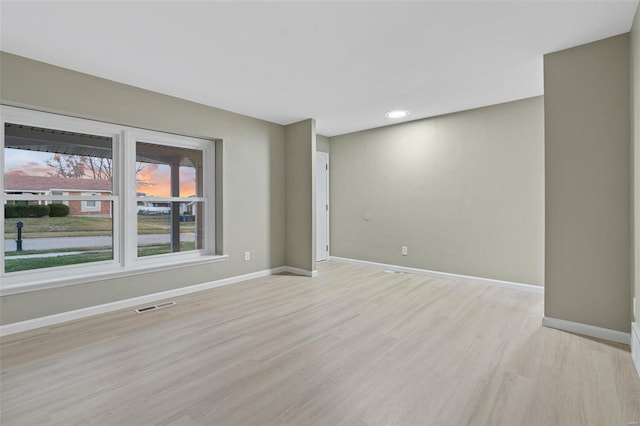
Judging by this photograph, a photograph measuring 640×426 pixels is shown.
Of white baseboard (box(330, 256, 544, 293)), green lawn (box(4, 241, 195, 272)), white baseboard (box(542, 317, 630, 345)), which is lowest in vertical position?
white baseboard (box(542, 317, 630, 345))

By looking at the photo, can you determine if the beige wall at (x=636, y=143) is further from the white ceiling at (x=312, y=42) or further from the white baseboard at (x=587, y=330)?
the white baseboard at (x=587, y=330)

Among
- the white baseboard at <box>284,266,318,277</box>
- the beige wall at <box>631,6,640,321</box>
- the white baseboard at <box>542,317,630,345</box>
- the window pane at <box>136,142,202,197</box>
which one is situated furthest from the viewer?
the white baseboard at <box>284,266,318,277</box>

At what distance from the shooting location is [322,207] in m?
5.77

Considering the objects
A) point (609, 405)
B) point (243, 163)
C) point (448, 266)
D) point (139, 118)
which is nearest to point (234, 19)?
point (139, 118)

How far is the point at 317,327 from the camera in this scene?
8.87ft

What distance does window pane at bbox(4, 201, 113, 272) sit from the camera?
2762mm

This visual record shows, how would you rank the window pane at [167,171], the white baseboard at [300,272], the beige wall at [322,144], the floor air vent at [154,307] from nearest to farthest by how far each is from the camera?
the floor air vent at [154,307], the window pane at [167,171], the white baseboard at [300,272], the beige wall at [322,144]

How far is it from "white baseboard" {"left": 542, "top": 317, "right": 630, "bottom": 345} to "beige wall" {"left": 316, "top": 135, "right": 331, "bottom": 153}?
4.18m

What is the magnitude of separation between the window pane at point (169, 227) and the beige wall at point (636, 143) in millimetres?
4339

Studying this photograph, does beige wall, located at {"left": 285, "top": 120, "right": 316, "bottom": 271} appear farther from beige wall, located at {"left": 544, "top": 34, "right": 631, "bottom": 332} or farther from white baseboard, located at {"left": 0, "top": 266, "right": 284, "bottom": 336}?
beige wall, located at {"left": 544, "top": 34, "right": 631, "bottom": 332}

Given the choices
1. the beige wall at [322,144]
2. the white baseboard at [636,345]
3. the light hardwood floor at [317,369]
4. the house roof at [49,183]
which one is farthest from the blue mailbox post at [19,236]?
the white baseboard at [636,345]

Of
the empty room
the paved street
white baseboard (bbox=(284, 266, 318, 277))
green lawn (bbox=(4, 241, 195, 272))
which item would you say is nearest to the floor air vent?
the empty room

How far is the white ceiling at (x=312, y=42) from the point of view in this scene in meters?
2.02

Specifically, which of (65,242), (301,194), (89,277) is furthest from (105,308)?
(301,194)
